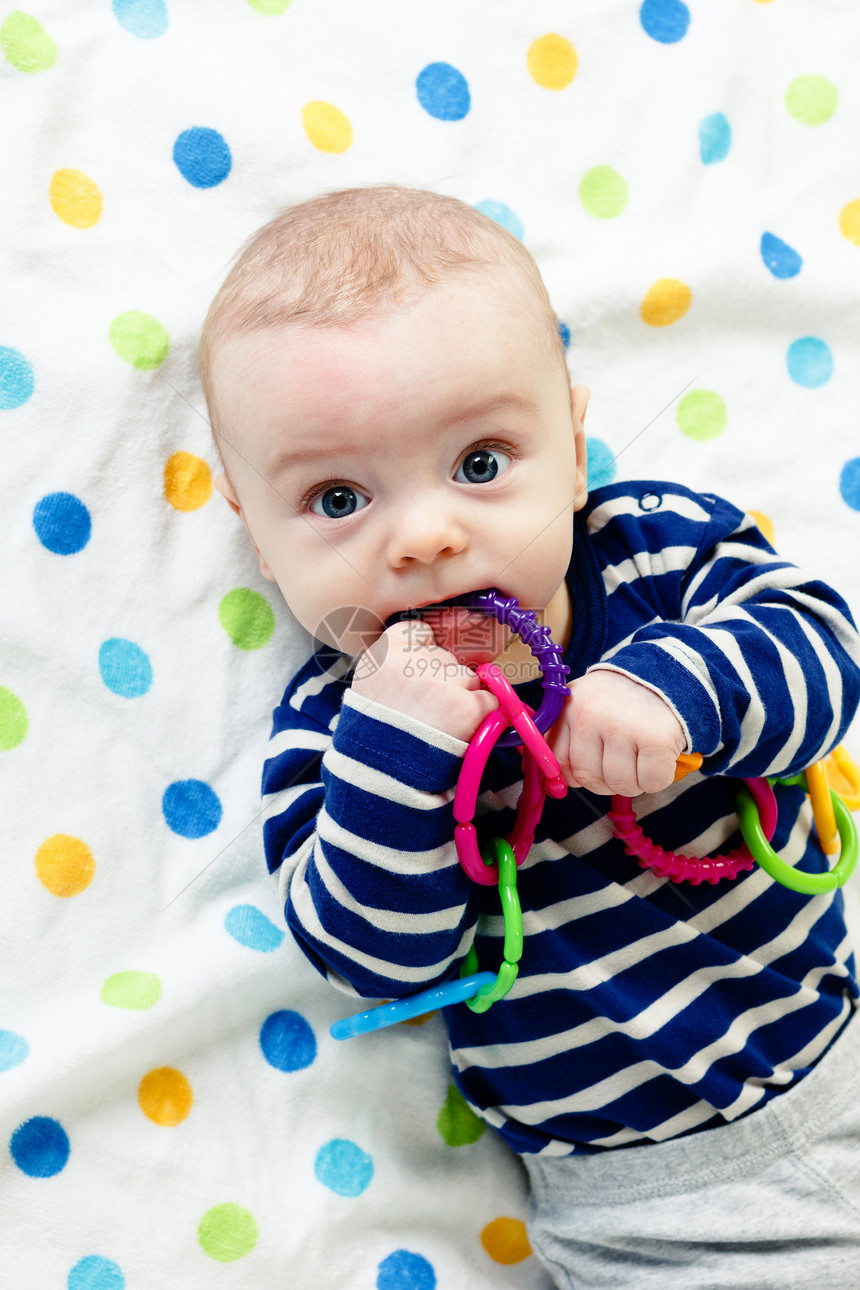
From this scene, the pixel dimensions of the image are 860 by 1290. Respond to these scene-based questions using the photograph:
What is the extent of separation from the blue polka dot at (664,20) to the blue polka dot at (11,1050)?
133 centimetres

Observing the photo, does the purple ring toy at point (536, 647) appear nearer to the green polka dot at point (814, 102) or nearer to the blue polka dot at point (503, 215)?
the blue polka dot at point (503, 215)

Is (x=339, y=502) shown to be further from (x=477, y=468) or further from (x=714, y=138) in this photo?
(x=714, y=138)

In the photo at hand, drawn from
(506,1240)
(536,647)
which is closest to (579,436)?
(536,647)

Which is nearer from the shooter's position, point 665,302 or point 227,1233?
point 227,1233

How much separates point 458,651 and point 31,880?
495mm

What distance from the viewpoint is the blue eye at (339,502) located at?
875 mm

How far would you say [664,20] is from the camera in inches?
49.6

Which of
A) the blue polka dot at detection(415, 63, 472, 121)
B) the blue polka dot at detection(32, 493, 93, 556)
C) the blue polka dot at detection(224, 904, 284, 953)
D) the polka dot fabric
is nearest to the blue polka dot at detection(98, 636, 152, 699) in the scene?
the polka dot fabric

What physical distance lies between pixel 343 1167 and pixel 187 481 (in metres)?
0.72

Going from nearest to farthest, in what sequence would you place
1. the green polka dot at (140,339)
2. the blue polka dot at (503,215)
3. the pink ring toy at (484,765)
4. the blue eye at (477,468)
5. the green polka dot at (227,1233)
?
the pink ring toy at (484,765)
the blue eye at (477,468)
the green polka dot at (227,1233)
the green polka dot at (140,339)
the blue polka dot at (503,215)

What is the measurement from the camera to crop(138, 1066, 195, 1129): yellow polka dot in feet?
3.33

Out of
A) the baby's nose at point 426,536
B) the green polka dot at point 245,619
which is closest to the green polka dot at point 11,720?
the green polka dot at point 245,619

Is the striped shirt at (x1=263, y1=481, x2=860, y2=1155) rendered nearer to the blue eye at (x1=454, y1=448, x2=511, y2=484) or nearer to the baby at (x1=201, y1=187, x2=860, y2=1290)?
the baby at (x1=201, y1=187, x2=860, y2=1290)

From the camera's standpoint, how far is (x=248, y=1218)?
39.3 inches
